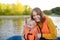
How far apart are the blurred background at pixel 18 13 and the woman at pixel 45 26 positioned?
2.2 inches

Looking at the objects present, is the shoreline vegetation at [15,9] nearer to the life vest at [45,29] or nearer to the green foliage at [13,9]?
the green foliage at [13,9]

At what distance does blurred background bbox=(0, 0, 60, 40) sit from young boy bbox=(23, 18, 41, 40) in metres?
0.08

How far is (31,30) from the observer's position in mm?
2564

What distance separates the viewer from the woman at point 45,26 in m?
2.51

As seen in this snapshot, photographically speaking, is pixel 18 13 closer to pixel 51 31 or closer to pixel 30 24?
pixel 30 24

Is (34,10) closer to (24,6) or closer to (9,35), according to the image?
(24,6)

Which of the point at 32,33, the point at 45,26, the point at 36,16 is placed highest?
the point at 36,16

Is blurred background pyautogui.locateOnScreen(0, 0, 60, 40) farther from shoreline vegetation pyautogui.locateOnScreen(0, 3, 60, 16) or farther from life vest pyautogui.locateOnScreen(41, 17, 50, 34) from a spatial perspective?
life vest pyautogui.locateOnScreen(41, 17, 50, 34)

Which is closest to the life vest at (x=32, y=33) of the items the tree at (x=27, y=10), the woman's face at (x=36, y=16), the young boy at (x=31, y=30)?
the young boy at (x=31, y=30)

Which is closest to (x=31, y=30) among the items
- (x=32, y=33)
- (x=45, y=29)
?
(x=32, y=33)

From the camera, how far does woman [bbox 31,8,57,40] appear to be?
2.51m

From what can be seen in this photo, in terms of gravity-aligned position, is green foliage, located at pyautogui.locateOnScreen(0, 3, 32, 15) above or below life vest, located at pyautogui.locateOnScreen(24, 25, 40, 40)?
above

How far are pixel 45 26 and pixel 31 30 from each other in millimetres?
210

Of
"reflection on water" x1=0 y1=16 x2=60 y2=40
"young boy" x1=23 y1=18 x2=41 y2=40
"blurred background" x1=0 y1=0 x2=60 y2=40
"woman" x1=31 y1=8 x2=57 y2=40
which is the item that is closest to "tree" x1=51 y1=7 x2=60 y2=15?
"blurred background" x1=0 y1=0 x2=60 y2=40
